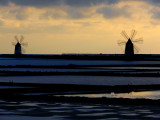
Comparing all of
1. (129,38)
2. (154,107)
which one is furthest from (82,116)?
(129,38)

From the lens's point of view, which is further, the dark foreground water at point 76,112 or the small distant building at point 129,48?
the small distant building at point 129,48

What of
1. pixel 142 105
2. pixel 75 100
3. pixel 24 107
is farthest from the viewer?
pixel 75 100

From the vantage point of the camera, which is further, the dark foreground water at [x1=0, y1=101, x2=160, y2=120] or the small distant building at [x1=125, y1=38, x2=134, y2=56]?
the small distant building at [x1=125, y1=38, x2=134, y2=56]

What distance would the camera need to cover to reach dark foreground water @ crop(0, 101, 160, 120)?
1633cm

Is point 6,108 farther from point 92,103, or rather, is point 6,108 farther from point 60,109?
point 92,103

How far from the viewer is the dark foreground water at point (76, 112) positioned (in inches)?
643

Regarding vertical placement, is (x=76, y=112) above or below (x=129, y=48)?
below

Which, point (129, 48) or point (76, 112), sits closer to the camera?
point (76, 112)

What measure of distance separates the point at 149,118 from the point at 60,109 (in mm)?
4502

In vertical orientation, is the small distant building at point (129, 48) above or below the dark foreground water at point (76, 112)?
above

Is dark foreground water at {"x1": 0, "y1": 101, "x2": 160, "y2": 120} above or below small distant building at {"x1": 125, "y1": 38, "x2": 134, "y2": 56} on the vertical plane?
below

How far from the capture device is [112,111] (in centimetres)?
1842

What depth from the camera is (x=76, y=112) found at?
58.7 feet

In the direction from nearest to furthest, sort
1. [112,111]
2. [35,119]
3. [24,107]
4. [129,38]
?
[35,119]
[112,111]
[24,107]
[129,38]
